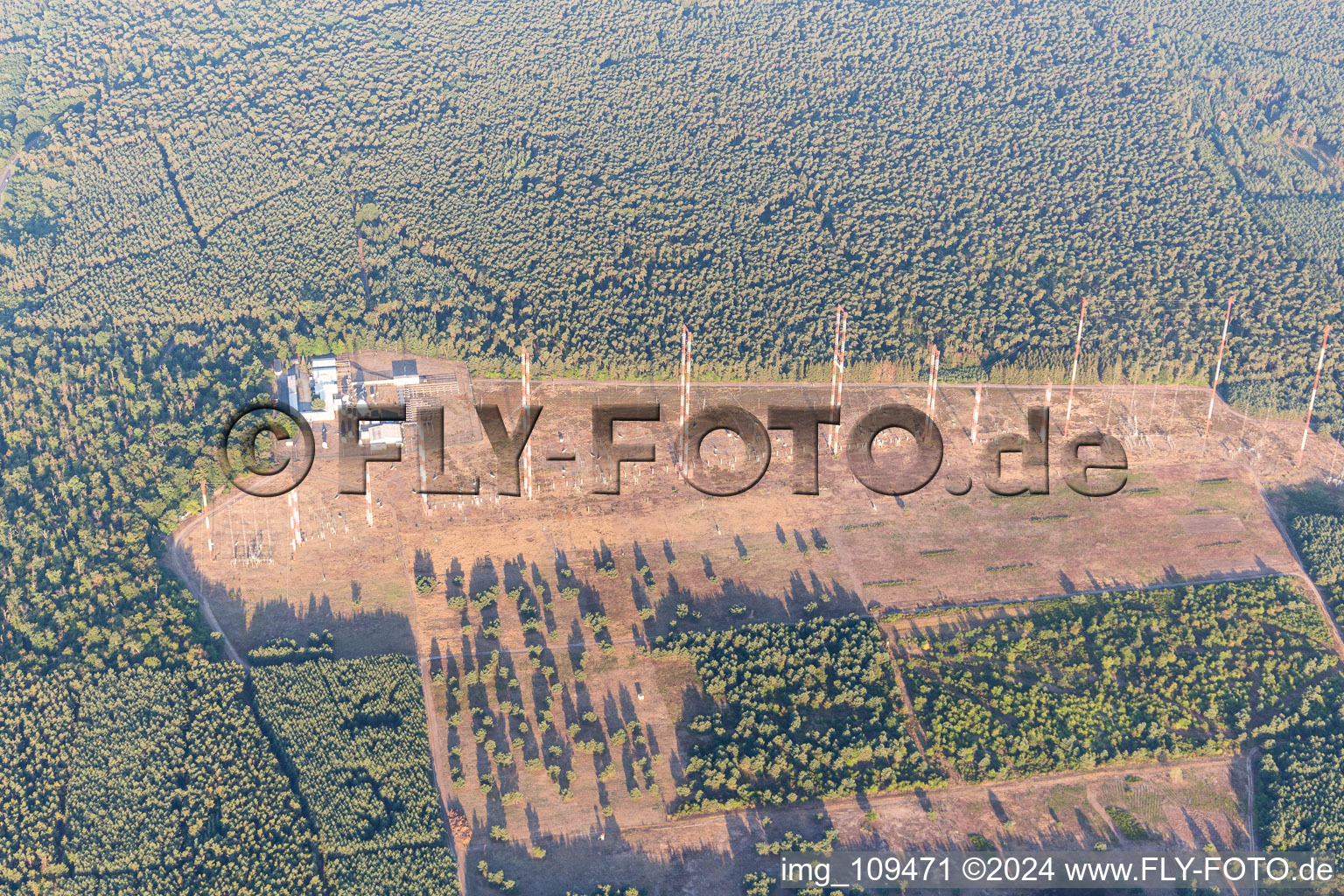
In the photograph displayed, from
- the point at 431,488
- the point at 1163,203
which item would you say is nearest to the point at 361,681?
the point at 431,488

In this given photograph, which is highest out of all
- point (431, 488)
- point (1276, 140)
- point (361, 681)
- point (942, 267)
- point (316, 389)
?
point (1276, 140)

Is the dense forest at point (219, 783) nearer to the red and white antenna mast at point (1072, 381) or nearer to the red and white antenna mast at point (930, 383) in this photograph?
the red and white antenna mast at point (930, 383)

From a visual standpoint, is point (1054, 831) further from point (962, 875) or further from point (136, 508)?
point (136, 508)

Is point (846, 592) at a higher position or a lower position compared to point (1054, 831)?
higher

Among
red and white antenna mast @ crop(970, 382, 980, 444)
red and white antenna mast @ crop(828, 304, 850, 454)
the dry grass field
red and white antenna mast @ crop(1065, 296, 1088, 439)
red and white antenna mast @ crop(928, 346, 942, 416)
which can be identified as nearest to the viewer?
the dry grass field

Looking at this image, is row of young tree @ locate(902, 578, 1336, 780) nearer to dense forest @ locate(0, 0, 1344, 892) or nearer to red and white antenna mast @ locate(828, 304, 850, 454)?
dense forest @ locate(0, 0, 1344, 892)

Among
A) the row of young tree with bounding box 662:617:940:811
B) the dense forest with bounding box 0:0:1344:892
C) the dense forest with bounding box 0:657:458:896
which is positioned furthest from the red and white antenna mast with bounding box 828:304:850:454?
the dense forest with bounding box 0:657:458:896

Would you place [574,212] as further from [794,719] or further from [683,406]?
[794,719]
